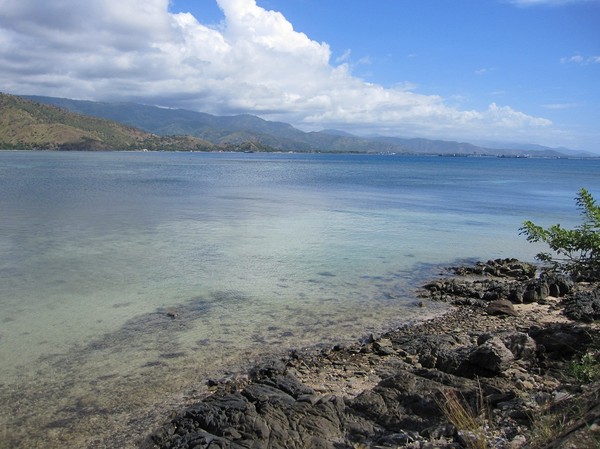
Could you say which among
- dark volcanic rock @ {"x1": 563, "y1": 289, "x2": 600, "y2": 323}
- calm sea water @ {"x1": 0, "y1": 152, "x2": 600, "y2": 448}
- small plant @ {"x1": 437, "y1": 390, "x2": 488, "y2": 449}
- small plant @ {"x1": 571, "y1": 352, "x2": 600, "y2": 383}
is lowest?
calm sea water @ {"x1": 0, "y1": 152, "x2": 600, "y2": 448}

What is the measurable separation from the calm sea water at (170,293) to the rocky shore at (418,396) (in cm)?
130

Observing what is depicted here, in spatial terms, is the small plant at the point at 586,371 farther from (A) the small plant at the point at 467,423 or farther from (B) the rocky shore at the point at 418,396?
(A) the small plant at the point at 467,423

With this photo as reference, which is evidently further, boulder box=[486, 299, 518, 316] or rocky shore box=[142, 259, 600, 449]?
boulder box=[486, 299, 518, 316]

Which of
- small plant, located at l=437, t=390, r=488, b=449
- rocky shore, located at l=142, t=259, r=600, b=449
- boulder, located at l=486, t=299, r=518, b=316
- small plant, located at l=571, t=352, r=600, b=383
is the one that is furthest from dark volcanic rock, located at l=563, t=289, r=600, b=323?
small plant, located at l=437, t=390, r=488, b=449

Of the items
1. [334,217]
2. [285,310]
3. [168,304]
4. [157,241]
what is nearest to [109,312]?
[168,304]

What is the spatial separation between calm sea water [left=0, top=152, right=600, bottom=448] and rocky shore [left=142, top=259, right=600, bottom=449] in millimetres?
1301

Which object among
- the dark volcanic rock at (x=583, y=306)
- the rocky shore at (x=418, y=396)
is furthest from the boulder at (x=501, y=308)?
the dark volcanic rock at (x=583, y=306)

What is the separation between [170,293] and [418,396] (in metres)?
11.0

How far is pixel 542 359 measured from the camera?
11.5 m

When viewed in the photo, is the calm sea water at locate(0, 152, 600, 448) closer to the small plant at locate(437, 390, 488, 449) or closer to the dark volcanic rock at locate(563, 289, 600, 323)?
the dark volcanic rock at locate(563, 289, 600, 323)

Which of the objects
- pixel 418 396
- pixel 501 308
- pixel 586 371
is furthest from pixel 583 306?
pixel 418 396

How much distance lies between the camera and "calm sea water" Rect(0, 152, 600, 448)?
34.1 feet

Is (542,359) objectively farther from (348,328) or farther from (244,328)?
(244,328)

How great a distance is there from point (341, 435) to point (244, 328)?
666cm
